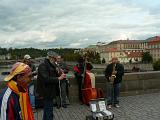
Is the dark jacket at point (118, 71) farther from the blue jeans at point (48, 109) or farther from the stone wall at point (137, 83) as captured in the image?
the blue jeans at point (48, 109)

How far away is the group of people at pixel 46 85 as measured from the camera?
2861 mm

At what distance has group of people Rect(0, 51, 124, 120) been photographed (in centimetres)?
286

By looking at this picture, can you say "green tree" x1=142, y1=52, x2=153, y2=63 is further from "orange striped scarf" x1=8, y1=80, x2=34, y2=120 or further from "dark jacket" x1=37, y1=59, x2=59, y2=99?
"orange striped scarf" x1=8, y1=80, x2=34, y2=120

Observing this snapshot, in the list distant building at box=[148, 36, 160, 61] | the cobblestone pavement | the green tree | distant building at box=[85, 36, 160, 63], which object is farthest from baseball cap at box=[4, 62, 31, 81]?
distant building at box=[148, 36, 160, 61]

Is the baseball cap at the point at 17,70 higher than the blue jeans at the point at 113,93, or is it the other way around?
the baseball cap at the point at 17,70

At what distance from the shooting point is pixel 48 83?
7.01 metres

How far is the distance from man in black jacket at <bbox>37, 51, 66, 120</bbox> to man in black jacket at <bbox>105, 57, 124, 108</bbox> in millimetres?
3124

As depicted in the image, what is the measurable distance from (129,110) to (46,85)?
307cm

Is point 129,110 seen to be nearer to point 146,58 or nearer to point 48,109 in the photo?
point 48,109

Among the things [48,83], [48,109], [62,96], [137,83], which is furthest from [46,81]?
[137,83]

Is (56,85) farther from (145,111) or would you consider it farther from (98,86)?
(98,86)

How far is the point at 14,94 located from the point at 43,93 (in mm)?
4133

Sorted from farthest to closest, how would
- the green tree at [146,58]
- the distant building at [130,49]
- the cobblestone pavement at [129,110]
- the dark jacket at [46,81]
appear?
1. the distant building at [130,49]
2. the green tree at [146,58]
3. the cobblestone pavement at [129,110]
4. the dark jacket at [46,81]

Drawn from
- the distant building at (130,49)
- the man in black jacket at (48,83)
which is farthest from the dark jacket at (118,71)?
the distant building at (130,49)
